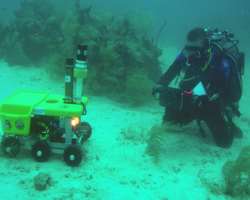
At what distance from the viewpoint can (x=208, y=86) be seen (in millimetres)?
6000

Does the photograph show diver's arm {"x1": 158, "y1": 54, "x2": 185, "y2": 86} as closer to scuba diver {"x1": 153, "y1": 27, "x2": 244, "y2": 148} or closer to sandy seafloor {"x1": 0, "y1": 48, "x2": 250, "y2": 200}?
scuba diver {"x1": 153, "y1": 27, "x2": 244, "y2": 148}

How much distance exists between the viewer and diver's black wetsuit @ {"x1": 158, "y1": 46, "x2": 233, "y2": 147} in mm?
5957

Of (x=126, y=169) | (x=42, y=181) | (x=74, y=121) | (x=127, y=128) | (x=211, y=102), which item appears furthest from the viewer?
(x=127, y=128)

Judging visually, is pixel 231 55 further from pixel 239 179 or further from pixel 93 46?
pixel 93 46

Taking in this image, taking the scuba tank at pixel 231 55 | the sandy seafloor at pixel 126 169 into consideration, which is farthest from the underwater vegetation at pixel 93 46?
the scuba tank at pixel 231 55

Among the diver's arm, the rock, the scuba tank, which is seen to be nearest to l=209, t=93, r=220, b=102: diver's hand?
the scuba tank

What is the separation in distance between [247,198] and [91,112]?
13.6ft

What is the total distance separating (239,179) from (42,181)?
274 cm

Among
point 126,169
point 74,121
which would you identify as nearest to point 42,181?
point 74,121

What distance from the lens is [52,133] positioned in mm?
5027

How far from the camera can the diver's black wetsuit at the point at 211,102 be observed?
235 inches

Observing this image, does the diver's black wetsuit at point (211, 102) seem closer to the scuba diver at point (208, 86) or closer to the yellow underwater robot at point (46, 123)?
the scuba diver at point (208, 86)

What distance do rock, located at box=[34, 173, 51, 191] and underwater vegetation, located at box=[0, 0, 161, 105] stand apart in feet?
15.0

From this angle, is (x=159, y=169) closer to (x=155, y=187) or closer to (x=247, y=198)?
(x=155, y=187)
